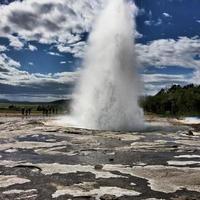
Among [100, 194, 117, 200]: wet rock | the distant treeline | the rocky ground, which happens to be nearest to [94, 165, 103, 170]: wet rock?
the rocky ground

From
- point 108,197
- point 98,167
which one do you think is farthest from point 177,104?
point 108,197

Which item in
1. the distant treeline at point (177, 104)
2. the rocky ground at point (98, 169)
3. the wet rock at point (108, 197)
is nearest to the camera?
the wet rock at point (108, 197)

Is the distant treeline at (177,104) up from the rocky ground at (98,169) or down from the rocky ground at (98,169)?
up

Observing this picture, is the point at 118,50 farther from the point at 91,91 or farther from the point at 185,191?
the point at 185,191

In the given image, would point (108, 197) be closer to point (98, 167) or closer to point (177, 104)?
point (98, 167)

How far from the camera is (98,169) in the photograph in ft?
50.2

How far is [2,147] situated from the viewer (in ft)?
71.7

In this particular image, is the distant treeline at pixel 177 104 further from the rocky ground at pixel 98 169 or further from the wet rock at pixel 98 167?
the wet rock at pixel 98 167

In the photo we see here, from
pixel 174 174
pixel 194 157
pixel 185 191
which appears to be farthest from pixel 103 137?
pixel 185 191

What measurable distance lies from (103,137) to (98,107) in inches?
484

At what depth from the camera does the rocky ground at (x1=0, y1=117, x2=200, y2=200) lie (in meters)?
11.8

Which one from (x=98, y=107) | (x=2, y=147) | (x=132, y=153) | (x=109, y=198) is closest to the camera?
(x=109, y=198)

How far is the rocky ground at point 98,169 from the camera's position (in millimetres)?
11812

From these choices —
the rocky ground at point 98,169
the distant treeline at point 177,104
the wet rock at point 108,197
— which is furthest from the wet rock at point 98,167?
the distant treeline at point 177,104
